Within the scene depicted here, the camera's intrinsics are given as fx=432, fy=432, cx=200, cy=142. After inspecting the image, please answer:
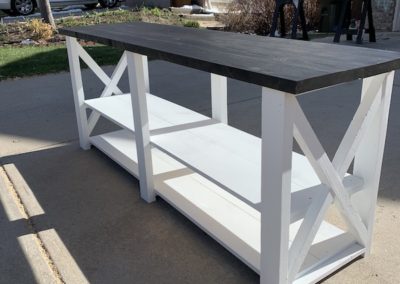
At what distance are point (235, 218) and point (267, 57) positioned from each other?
0.99m

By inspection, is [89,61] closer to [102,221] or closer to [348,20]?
[102,221]

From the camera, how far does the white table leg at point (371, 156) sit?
6.29 feet

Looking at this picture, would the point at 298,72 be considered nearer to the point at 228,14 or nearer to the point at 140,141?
the point at 140,141

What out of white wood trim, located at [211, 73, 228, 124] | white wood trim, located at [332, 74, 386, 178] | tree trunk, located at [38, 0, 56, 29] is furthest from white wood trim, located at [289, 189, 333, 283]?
tree trunk, located at [38, 0, 56, 29]

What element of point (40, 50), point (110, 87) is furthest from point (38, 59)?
point (110, 87)

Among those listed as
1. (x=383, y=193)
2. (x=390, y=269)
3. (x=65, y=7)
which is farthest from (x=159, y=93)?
(x=65, y=7)

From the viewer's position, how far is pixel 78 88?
3.67 meters

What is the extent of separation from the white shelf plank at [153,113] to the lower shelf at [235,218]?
12.4 inches

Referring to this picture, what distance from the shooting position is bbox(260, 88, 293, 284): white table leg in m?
1.60

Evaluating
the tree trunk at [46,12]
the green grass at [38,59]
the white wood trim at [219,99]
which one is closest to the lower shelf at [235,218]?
the white wood trim at [219,99]

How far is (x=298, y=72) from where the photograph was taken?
5.24 ft

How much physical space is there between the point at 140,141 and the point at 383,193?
1621 millimetres

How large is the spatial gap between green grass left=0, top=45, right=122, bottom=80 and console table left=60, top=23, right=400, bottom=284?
4098mm

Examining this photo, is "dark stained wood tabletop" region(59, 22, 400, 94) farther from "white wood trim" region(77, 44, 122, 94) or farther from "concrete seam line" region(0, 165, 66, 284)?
"concrete seam line" region(0, 165, 66, 284)
